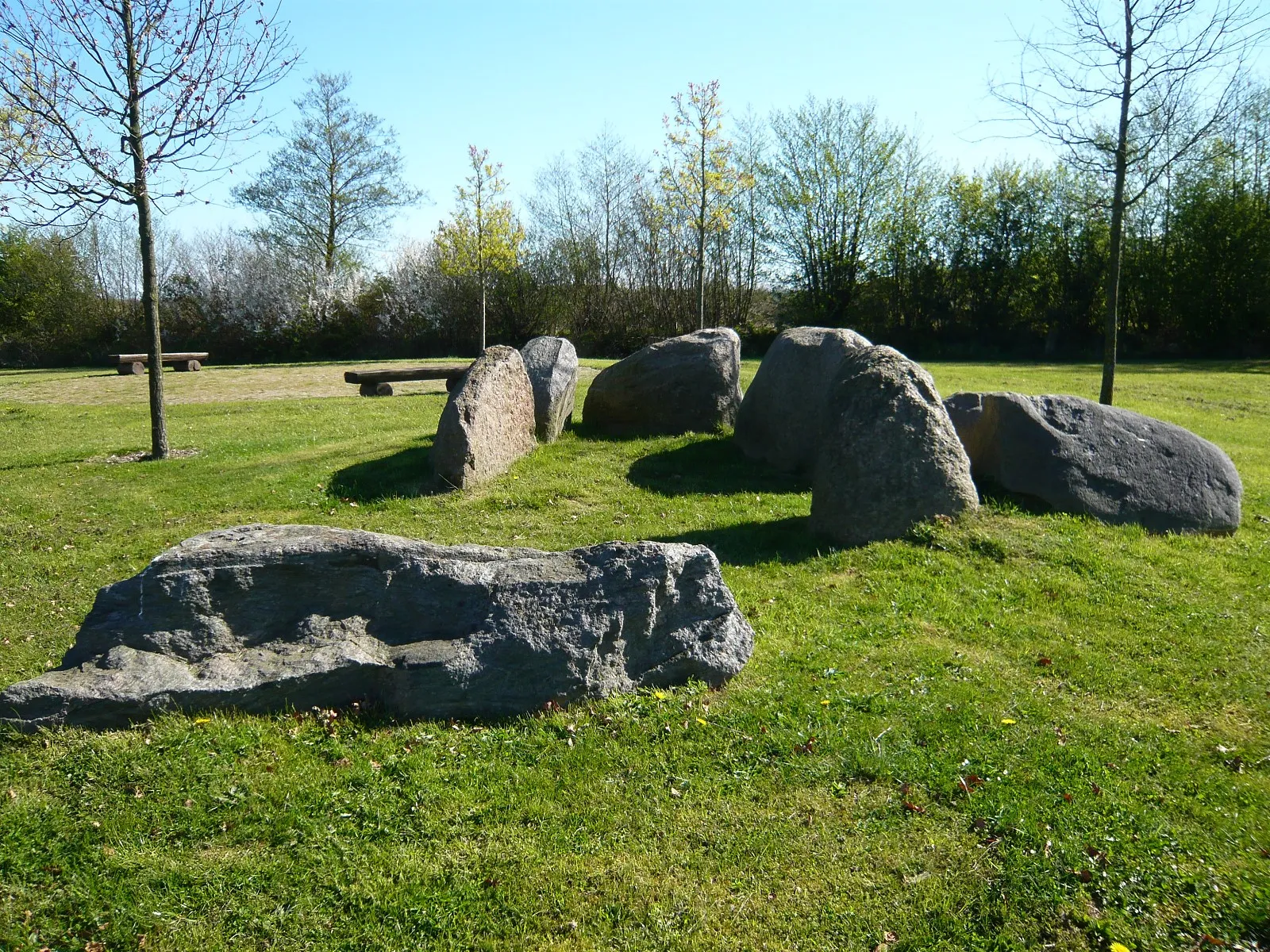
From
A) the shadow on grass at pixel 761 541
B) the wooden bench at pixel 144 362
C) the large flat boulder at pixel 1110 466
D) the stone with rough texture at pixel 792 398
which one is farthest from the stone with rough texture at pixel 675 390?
the wooden bench at pixel 144 362

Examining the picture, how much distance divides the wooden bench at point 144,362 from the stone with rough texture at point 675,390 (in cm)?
1862

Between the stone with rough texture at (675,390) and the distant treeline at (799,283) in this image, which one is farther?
the distant treeline at (799,283)

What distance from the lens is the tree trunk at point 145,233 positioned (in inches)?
483

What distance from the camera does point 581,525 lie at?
392 inches

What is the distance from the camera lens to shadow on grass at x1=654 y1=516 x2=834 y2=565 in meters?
8.74

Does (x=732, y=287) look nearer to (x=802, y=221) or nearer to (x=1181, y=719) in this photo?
(x=802, y=221)

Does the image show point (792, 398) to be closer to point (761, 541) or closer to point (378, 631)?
point (761, 541)

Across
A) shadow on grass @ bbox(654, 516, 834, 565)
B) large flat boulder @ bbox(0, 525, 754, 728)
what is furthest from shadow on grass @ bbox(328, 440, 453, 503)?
large flat boulder @ bbox(0, 525, 754, 728)

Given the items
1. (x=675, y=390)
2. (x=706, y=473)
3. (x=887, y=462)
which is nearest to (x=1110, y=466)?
(x=887, y=462)

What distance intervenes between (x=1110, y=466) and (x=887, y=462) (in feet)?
8.89

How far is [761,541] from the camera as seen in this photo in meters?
9.24

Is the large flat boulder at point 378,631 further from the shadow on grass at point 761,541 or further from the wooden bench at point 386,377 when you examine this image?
the wooden bench at point 386,377

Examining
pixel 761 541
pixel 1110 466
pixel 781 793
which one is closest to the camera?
pixel 781 793

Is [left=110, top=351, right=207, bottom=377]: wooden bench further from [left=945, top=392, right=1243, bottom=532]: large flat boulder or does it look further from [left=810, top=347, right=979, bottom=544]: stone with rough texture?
[left=945, top=392, right=1243, bottom=532]: large flat boulder
